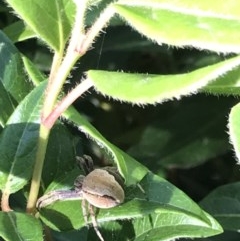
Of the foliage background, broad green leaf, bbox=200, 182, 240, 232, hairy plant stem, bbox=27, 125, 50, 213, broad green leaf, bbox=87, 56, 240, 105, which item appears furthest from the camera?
the foliage background

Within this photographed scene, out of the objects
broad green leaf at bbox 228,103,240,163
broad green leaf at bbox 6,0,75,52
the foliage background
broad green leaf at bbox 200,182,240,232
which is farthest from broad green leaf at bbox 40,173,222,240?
the foliage background

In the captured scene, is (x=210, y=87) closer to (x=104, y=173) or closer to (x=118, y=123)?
(x=104, y=173)

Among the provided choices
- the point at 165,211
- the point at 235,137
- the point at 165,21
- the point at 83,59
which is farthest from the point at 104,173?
the point at 83,59

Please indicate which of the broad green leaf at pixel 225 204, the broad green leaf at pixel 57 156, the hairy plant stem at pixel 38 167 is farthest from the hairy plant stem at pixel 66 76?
the broad green leaf at pixel 225 204

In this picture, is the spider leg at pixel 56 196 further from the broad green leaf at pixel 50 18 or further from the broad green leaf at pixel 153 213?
the broad green leaf at pixel 50 18

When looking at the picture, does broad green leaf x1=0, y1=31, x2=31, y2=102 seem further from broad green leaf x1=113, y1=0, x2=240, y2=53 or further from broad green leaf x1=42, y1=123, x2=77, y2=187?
broad green leaf x1=113, y1=0, x2=240, y2=53

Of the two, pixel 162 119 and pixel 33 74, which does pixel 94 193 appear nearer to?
pixel 33 74

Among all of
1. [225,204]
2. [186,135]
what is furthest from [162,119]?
[225,204]
